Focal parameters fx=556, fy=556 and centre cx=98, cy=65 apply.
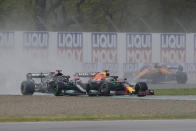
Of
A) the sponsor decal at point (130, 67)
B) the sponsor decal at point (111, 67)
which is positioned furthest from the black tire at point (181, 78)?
the sponsor decal at point (111, 67)

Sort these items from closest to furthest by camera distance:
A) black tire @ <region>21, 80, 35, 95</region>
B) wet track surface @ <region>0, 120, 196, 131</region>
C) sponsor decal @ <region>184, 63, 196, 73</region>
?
1. wet track surface @ <region>0, 120, 196, 131</region>
2. black tire @ <region>21, 80, 35, 95</region>
3. sponsor decal @ <region>184, 63, 196, 73</region>

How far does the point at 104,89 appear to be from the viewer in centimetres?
2408

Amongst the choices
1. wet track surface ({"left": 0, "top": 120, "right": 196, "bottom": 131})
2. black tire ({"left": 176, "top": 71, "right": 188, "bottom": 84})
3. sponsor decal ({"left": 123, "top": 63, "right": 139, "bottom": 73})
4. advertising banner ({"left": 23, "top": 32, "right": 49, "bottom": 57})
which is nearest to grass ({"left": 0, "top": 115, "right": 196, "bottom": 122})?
wet track surface ({"left": 0, "top": 120, "right": 196, "bottom": 131})

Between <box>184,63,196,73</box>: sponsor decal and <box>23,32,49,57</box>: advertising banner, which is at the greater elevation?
<box>23,32,49,57</box>: advertising banner

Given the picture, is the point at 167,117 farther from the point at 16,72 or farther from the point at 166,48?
the point at 166,48

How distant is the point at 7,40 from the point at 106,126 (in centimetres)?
2288

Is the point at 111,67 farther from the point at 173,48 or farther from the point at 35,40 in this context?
the point at 35,40

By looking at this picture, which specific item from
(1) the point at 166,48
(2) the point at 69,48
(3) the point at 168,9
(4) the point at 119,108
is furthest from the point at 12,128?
(3) the point at 168,9

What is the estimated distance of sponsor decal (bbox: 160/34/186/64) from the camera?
3822 centimetres

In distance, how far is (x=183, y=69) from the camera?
125 feet

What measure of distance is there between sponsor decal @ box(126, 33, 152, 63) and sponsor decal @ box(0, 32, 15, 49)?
303 inches

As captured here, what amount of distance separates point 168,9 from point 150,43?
11.7m

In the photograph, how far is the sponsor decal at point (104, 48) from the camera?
36.8 metres

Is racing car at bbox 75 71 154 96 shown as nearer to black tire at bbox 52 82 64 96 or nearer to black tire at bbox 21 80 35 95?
black tire at bbox 52 82 64 96
